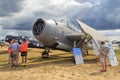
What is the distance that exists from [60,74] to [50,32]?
6.13 m

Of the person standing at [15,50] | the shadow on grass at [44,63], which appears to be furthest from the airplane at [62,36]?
the person standing at [15,50]

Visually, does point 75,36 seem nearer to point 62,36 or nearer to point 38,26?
point 62,36

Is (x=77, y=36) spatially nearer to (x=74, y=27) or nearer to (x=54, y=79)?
(x=74, y=27)

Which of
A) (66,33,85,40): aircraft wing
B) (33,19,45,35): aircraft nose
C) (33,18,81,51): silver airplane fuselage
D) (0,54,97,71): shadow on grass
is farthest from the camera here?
(66,33,85,40): aircraft wing

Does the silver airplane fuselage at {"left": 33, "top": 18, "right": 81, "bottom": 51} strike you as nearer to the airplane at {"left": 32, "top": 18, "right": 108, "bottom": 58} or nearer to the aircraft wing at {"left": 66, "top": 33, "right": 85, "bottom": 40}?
the airplane at {"left": 32, "top": 18, "right": 108, "bottom": 58}

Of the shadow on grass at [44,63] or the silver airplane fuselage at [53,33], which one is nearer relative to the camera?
the shadow on grass at [44,63]

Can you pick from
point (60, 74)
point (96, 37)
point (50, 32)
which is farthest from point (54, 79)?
point (96, 37)

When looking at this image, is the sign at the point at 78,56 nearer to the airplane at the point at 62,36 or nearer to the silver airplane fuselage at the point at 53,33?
the airplane at the point at 62,36

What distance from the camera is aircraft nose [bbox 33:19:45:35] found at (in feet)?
65.5

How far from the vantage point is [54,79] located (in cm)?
1280

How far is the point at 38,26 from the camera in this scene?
20.3 m

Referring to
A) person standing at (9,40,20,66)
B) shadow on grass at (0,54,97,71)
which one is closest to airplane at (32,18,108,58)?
shadow on grass at (0,54,97,71)

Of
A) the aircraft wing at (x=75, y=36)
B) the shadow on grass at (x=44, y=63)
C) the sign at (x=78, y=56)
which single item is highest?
the aircraft wing at (x=75, y=36)

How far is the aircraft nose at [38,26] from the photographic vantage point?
19978mm
